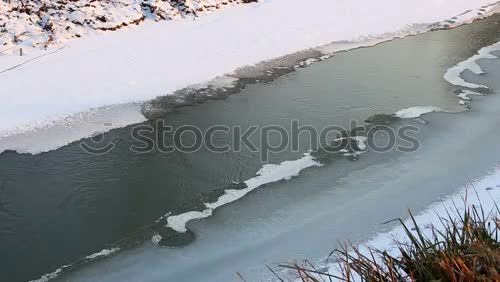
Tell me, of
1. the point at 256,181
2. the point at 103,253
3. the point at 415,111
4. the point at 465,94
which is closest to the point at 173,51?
the point at 415,111

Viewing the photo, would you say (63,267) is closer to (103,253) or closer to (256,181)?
(103,253)

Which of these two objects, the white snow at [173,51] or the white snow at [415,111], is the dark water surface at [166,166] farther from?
the white snow at [173,51]

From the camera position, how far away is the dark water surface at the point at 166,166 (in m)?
4.93

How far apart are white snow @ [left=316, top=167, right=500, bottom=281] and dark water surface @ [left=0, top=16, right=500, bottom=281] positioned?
3.32ft

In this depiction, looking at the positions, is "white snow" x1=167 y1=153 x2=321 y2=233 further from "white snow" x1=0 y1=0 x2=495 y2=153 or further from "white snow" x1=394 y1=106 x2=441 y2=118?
"white snow" x1=0 y1=0 x2=495 y2=153

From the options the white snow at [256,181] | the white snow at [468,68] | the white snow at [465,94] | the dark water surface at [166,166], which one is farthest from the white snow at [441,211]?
the white snow at [468,68]

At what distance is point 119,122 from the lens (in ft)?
23.2

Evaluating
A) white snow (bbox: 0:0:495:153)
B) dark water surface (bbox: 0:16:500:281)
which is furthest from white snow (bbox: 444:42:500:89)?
white snow (bbox: 0:0:495:153)

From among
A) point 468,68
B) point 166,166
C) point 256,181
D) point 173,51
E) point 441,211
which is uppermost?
point 173,51

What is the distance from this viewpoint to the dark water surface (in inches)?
194

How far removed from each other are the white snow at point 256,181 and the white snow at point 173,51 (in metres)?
1.99

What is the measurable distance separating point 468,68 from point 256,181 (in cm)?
466

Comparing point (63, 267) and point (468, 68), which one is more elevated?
point (468, 68)

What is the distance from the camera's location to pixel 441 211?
5.21 m
